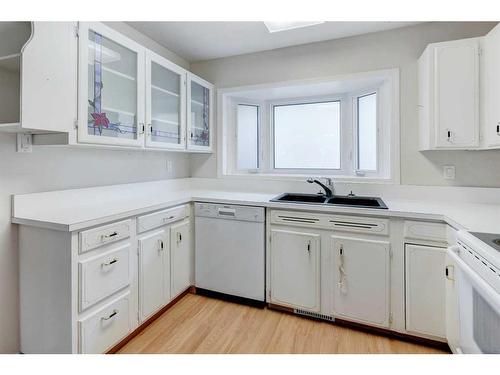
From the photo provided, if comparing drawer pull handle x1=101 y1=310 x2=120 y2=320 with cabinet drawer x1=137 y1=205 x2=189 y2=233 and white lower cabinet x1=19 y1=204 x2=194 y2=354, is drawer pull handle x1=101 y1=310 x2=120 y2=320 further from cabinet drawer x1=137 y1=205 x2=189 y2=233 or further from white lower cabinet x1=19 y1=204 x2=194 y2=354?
cabinet drawer x1=137 y1=205 x2=189 y2=233

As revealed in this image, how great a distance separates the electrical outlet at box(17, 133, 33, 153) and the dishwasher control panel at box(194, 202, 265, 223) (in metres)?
1.17

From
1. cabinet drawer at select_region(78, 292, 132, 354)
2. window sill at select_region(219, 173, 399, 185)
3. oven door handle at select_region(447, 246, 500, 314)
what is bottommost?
cabinet drawer at select_region(78, 292, 132, 354)

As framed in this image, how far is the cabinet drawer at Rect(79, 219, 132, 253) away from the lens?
1.41m

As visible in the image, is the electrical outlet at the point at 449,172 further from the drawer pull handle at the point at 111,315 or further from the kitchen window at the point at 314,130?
the drawer pull handle at the point at 111,315

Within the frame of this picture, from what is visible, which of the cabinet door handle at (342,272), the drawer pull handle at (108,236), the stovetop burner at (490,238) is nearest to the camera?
the stovetop burner at (490,238)

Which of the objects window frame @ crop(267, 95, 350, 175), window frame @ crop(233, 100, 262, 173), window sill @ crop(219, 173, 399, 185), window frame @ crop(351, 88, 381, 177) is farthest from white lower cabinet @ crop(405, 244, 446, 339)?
window frame @ crop(233, 100, 262, 173)

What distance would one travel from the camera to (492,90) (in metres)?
1.67

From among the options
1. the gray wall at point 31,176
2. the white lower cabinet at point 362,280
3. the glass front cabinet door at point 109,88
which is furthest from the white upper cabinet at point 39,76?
the white lower cabinet at point 362,280

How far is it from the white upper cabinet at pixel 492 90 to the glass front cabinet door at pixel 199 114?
7.14ft

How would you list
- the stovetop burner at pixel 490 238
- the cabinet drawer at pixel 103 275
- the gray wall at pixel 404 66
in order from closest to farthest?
the stovetop burner at pixel 490 238
the cabinet drawer at pixel 103 275
the gray wall at pixel 404 66

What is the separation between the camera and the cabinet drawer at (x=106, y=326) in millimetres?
1413

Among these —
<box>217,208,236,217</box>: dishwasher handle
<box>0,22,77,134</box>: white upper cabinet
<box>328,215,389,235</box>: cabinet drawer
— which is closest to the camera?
<box>0,22,77,134</box>: white upper cabinet

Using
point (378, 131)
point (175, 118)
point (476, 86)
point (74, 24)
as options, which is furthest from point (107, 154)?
point (476, 86)

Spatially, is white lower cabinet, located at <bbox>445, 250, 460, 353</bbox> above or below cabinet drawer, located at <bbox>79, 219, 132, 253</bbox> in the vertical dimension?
below
